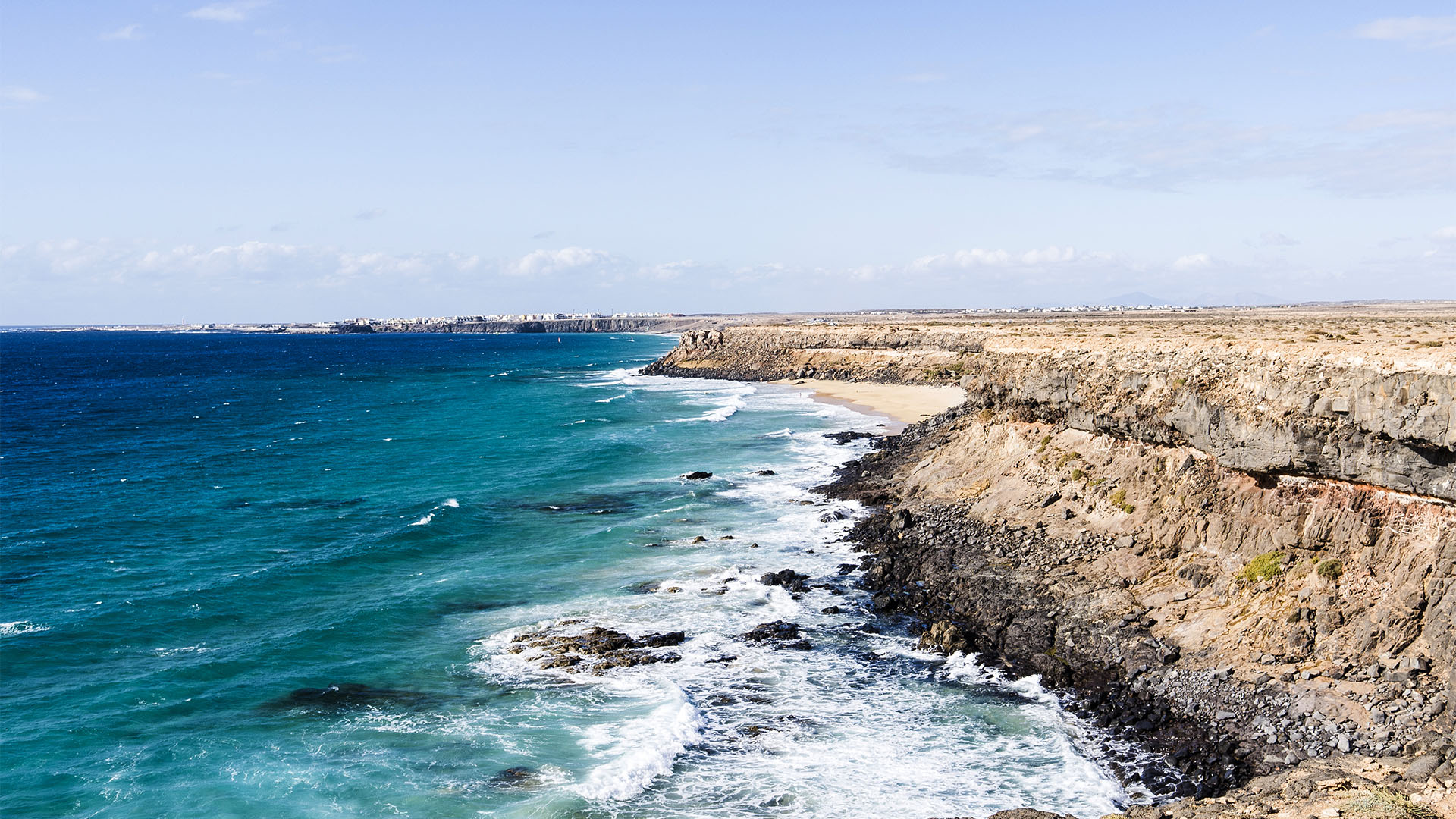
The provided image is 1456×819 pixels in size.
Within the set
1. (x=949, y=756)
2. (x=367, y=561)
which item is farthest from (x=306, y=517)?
(x=949, y=756)

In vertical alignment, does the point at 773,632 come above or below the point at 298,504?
below

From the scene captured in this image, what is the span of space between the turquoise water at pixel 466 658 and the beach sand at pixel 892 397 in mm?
14311

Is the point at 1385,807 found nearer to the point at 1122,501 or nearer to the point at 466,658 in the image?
the point at 1122,501

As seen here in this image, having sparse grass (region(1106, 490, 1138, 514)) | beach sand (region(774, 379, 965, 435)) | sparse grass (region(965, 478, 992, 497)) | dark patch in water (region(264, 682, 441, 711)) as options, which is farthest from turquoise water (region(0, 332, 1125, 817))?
beach sand (region(774, 379, 965, 435))

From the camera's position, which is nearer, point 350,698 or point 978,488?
point 350,698

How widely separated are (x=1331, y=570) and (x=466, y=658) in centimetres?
2331

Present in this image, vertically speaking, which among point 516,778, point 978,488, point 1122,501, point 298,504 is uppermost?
point 1122,501

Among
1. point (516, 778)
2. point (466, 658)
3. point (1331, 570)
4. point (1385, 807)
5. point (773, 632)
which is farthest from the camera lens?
point (773, 632)

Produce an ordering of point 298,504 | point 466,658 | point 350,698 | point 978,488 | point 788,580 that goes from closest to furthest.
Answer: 1. point 350,698
2. point 466,658
3. point 788,580
4. point 978,488
5. point 298,504

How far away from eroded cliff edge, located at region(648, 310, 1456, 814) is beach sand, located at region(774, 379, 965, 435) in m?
28.5

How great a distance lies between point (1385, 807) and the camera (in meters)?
13.7

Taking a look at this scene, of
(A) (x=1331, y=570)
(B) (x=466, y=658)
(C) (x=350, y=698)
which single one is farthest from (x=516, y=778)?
(A) (x=1331, y=570)

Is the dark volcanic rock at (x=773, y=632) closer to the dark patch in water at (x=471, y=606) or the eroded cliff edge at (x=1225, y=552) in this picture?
the eroded cliff edge at (x=1225, y=552)

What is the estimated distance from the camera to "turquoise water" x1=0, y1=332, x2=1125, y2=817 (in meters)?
19.4
